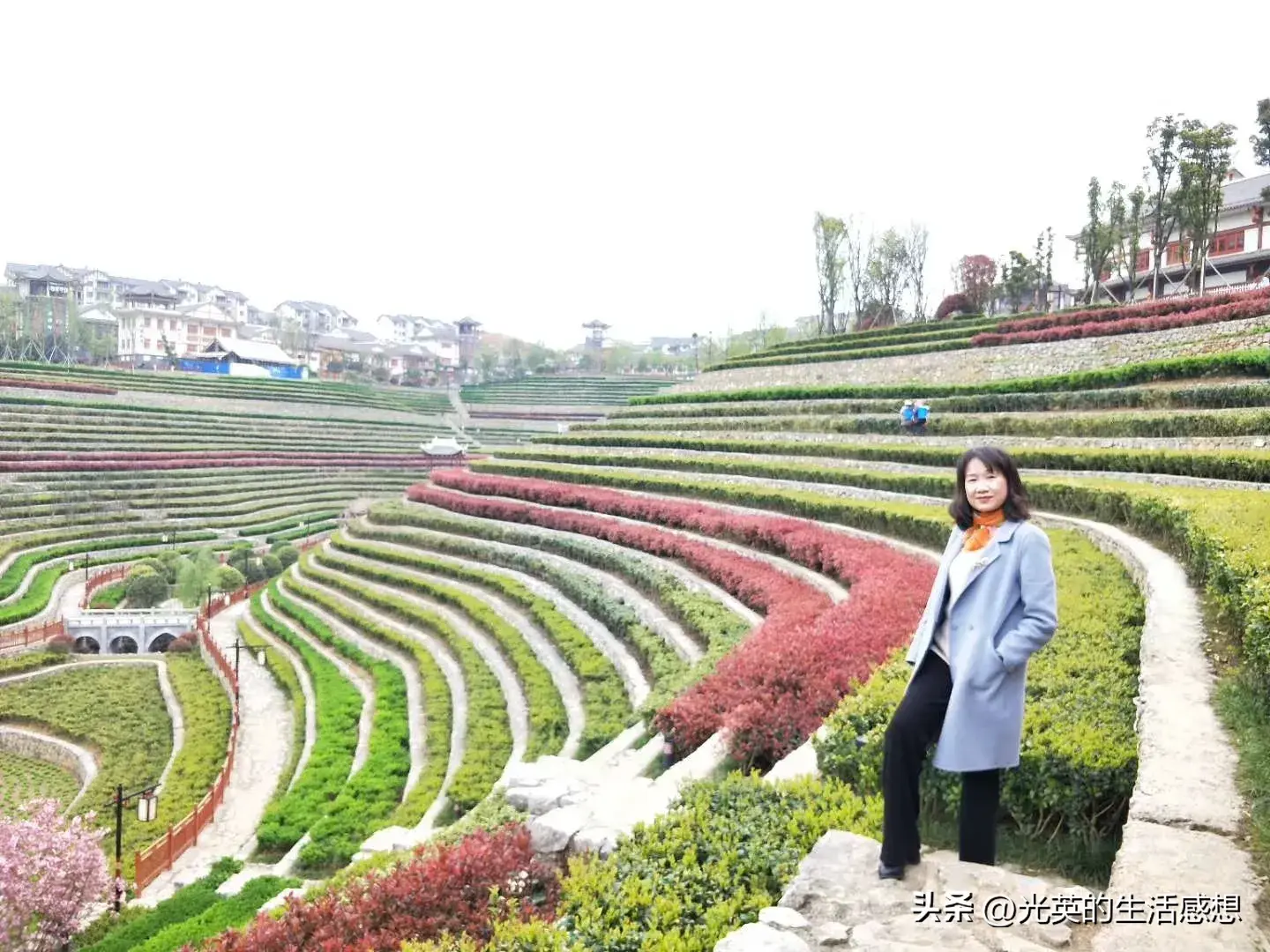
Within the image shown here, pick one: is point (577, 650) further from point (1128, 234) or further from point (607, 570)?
point (1128, 234)

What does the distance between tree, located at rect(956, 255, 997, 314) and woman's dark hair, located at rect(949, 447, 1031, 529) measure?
51.9 meters

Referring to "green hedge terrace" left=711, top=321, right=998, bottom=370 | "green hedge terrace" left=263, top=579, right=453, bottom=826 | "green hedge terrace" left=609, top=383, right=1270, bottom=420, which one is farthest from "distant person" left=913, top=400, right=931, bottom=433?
"green hedge terrace" left=263, top=579, right=453, bottom=826

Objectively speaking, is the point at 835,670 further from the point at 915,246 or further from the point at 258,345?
the point at 258,345

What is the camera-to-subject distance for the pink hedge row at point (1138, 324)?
71.0ft

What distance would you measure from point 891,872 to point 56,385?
5847cm

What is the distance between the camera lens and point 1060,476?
49.3 feet

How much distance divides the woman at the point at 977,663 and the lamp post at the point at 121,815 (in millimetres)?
12216

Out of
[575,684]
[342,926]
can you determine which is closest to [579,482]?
[575,684]

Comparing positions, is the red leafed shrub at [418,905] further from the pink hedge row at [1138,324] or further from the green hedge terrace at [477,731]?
the pink hedge row at [1138,324]

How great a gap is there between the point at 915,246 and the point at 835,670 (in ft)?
178

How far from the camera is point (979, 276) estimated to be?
53688 millimetres

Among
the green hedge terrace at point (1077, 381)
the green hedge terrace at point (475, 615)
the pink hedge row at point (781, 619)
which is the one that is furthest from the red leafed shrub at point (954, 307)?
the green hedge terrace at point (475, 615)

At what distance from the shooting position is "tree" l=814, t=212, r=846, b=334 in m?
54.6

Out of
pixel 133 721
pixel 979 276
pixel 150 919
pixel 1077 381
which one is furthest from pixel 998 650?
pixel 979 276
